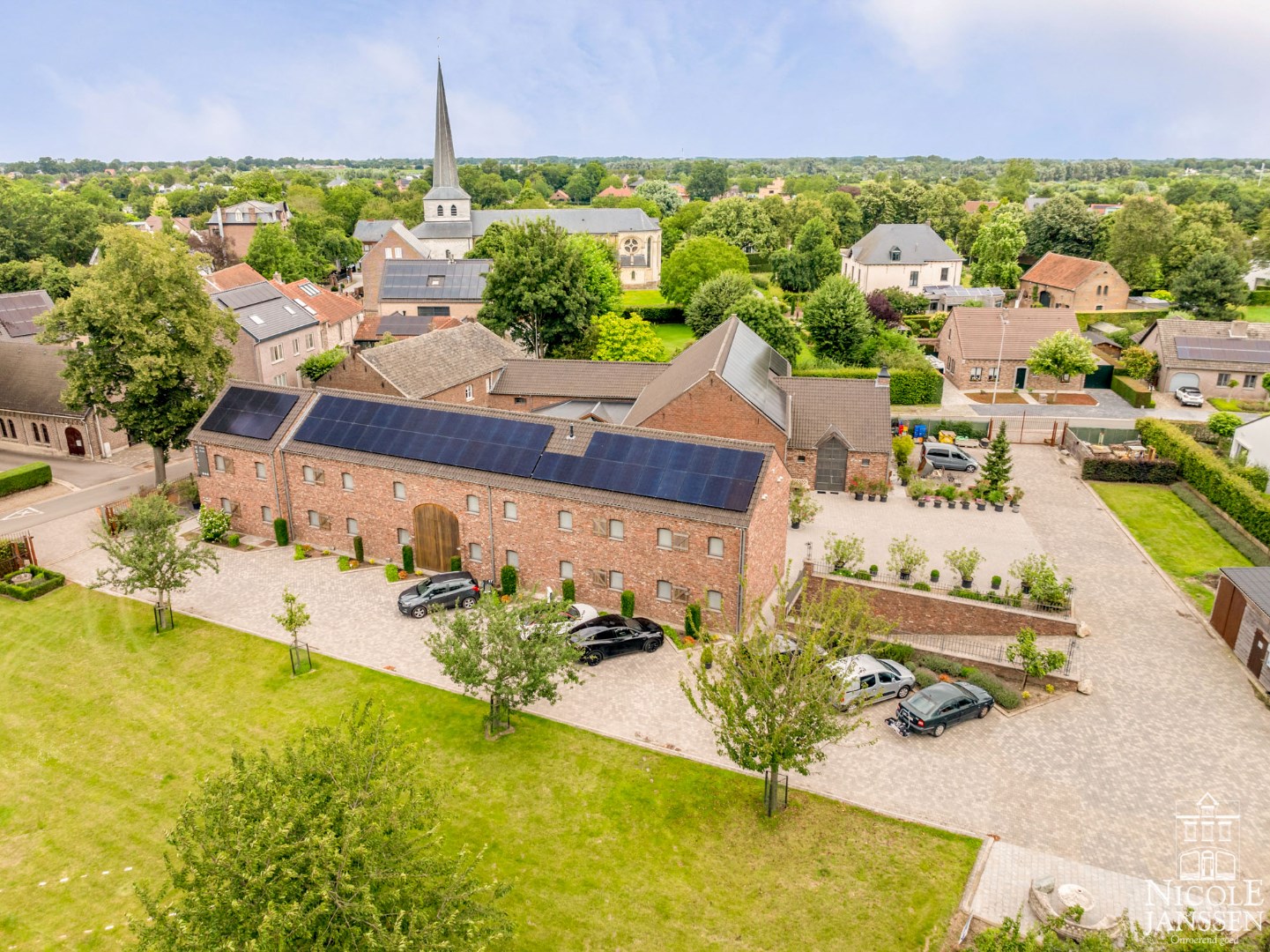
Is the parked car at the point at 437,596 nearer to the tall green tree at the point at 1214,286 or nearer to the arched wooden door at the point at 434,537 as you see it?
the arched wooden door at the point at 434,537

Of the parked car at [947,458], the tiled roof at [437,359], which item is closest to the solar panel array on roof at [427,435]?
the tiled roof at [437,359]

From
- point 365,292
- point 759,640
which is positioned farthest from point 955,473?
point 365,292

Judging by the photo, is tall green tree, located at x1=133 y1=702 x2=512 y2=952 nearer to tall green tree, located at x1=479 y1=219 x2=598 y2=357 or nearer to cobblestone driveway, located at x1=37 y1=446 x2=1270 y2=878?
cobblestone driveway, located at x1=37 y1=446 x2=1270 y2=878

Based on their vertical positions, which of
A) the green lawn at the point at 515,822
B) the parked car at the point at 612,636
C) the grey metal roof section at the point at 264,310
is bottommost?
the green lawn at the point at 515,822

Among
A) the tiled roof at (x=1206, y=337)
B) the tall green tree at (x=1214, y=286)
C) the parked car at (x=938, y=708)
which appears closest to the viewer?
→ the parked car at (x=938, y=708)

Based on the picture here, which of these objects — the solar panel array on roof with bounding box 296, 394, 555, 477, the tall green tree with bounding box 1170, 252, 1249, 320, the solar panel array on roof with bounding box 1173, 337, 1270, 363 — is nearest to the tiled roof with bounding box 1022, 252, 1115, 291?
the tall green tree with bounding box 1170, 252, 1249, 320
